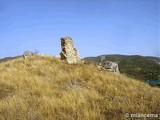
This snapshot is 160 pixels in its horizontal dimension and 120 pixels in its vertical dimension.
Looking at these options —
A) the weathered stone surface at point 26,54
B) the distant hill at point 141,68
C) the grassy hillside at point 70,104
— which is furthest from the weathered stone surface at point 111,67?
the weathered stone surface at point 26,54

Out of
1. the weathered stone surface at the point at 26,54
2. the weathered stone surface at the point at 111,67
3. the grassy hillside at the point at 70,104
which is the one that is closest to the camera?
the grassy hillside at the point at 70,104

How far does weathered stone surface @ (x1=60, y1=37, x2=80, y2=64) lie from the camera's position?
18938 millimetres

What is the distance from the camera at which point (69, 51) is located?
63.5 feet

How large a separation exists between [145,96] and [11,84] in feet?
17.2

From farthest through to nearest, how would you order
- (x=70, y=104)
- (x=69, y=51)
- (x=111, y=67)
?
1. (x=69, y=51)
2. (x=111, y=67)
3. (x=70, y=104)

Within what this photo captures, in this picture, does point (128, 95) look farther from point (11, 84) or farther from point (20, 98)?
point (11, 84)

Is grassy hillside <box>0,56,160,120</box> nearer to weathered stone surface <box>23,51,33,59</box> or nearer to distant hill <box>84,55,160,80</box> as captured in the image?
weathered stone surface <box>23,51,33,59</box>

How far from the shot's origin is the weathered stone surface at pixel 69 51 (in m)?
18.9

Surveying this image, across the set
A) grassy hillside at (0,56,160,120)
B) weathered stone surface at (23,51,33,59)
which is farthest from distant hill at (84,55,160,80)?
grassy hillside at (0,56,160,120)

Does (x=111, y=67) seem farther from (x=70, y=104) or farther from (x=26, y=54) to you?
(x=26, y=54)

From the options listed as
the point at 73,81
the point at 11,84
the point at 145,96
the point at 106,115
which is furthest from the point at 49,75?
the point at 106,115

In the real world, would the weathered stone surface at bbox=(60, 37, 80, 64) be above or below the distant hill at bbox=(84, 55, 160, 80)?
above

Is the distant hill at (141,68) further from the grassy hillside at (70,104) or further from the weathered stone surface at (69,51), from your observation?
the grassy hillside at (70,104)

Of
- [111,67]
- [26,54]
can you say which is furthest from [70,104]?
[26,54]
